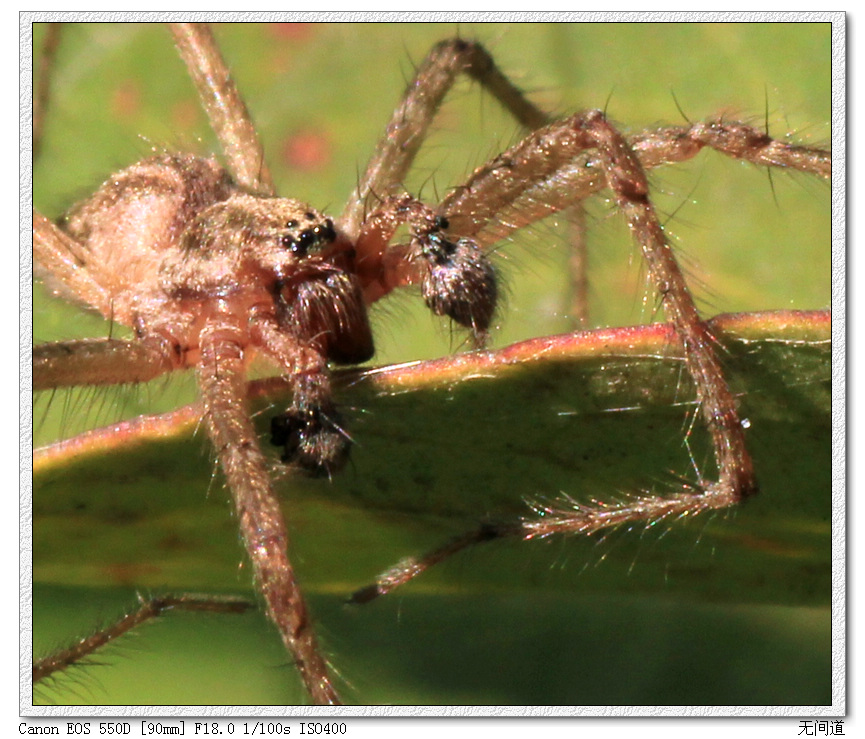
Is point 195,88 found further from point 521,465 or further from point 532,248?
point 521,465

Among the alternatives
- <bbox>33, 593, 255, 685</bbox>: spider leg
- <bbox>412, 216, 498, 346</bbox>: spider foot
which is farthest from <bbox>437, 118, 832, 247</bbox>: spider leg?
<bbox>33, 593, 255, 685</bbox>: spider leg

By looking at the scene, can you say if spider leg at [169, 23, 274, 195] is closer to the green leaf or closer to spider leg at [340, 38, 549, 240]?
spider leg at [340, 38, 549, 240]

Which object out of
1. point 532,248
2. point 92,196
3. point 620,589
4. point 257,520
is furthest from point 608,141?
point 92,196

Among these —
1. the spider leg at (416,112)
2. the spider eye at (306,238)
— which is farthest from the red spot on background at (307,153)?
the spider eye at (306,238)

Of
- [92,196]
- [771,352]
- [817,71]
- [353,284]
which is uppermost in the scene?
[817,71]

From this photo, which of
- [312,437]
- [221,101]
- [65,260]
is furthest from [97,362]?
[221,101]

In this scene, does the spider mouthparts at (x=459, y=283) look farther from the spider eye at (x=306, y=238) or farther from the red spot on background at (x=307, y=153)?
the red spot on background at (x=307, y=153)

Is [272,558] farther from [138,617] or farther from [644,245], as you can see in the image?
[644,245]
